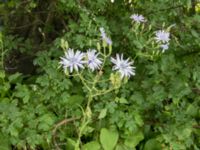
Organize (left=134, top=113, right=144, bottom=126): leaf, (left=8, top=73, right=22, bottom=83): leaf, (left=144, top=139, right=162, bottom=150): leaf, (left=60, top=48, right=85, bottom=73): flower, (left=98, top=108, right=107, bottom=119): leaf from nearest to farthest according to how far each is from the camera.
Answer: (left=60, top=48, right=85, bottom=73): flower, (left=98, top=108, right=107, bottom=119): leaf, (left=134, top=113, right=144, bottom=126): leaf, (left=144, top=139, right=162, bottom=150): leaf, (left=8, top=73, right=22, bottom=83): leaf

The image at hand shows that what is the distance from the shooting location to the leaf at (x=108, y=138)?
2311 mm

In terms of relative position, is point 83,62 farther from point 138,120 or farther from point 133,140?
point 133,140

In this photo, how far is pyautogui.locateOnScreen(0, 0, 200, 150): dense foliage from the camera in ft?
7.29

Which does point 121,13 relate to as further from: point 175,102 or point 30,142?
point 30,142

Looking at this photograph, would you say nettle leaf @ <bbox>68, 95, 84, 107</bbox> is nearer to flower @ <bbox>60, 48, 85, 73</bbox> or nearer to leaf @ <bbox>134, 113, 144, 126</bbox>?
leaf @ <bbox>134, 113, 144, 126</bbox>

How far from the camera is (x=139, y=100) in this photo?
2.29 m

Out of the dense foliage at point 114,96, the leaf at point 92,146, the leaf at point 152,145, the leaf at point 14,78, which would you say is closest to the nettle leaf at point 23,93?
the dense foliage at point 114,96

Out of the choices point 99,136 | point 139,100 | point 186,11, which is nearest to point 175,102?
point 139,100

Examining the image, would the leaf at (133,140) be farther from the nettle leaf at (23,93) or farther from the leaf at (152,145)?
the nettle leaf at (23,93)

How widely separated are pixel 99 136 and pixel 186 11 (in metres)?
0.96

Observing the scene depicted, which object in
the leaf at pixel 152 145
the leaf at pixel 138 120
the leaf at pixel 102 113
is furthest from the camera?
the leaf at pixel 152 145

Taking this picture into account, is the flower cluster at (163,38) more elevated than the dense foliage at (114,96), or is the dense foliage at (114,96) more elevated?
the flower cluster at (163,38)

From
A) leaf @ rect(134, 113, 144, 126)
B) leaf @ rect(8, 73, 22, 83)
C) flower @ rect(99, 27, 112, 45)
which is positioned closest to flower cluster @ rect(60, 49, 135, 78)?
flower @ rect(99, 27, 112, 45)

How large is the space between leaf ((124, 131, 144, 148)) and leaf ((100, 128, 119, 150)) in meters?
0.07
